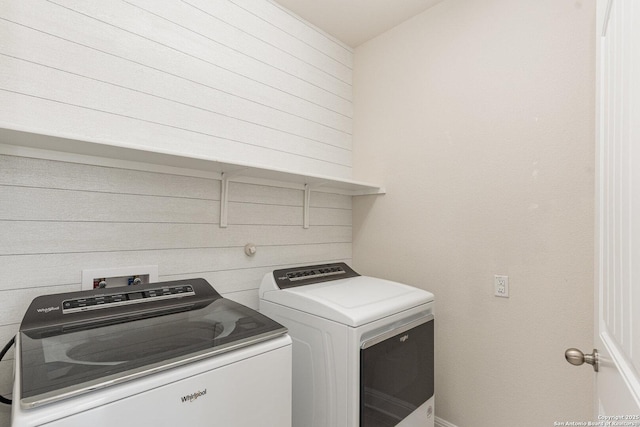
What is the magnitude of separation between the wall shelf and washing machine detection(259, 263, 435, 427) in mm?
556

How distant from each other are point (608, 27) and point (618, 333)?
779mm

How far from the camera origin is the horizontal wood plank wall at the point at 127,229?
3.92ft

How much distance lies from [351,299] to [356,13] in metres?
1.83

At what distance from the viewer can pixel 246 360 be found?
1018 millimetres

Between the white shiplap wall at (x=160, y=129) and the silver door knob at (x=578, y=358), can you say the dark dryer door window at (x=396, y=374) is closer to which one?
the silver door knob at (x=578, y=358)

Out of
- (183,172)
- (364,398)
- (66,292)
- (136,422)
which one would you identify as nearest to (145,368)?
(136,422)

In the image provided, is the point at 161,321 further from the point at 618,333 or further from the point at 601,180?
the point at 601,180

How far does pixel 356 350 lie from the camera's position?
4.24 ft

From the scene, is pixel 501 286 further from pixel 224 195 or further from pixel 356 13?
pixel 356 13

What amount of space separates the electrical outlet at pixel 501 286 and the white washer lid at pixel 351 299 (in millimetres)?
350

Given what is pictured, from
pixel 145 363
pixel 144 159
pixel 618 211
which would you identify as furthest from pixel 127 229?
pixel 618 211

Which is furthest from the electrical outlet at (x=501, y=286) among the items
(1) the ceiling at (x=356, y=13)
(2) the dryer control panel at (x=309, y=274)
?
(1) the ceiling at (x=356, y=13)

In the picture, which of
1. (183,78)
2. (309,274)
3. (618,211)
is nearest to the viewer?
(618,211)

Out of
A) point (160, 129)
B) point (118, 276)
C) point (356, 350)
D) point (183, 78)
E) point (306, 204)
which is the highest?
point (183, 78)
